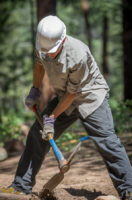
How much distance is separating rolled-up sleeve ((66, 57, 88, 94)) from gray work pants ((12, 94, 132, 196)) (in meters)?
0.32

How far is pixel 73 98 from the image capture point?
311 cm

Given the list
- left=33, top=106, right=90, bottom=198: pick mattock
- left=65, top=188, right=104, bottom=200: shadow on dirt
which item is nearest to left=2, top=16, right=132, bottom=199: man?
left=33, top=106, right=90, bottom=198: pick mattock

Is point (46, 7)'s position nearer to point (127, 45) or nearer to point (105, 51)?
point (127, 45)

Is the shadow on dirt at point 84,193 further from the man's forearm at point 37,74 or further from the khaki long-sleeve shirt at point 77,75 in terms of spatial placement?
Answer: the man's forearm at point 37,74

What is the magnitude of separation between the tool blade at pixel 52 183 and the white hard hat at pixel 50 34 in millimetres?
1334

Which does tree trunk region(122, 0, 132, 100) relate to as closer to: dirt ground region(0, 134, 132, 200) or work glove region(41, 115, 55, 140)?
dirt ground region(0, 134, 132, 200)

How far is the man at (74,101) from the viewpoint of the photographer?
290 centimetres

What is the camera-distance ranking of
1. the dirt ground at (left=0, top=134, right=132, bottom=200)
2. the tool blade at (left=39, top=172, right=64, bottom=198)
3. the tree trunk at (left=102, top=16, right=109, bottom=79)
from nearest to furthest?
the tool blade at (left=39, top=172, right=64, bottom=198) → the dirt ground at (left=0, top=134, right=132, bottom=200) → the tree trunk at (left=102, top=16, right=109, bottom=79)

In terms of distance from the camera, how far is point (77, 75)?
9.70 ft

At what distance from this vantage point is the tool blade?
10.6 ft

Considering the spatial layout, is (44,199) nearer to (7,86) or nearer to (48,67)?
(48,67)

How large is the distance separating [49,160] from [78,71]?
3062 millimetres

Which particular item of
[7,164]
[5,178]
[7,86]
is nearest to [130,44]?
[7,164]

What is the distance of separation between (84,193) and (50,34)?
2.02 metres
